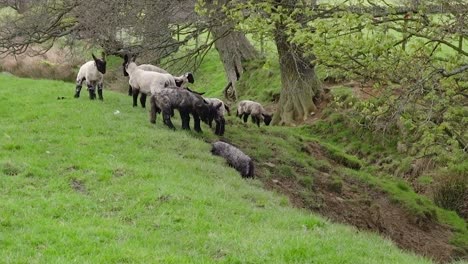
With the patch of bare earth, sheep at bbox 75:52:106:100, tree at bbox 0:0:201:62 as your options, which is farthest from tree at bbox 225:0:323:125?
sheep at bbox 75:52:106:100

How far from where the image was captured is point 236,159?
15.0 meters

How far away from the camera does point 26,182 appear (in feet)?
36.7

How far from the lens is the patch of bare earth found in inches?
580

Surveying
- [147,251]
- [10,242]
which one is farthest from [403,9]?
[10,242]

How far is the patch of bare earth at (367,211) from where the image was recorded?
48.3 feet

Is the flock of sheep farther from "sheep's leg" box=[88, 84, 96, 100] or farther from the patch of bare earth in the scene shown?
the patch of bare earth

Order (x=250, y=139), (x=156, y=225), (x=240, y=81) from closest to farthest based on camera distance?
(x=156, y=225) → (x=250, y=139) → (x=240, y=81)

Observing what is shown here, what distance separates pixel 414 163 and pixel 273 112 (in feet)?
26.5

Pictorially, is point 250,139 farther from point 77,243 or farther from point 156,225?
point 77,243

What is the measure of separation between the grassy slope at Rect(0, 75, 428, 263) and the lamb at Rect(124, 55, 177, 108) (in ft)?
4.73

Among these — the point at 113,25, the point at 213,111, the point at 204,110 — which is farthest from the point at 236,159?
the point at 113,25

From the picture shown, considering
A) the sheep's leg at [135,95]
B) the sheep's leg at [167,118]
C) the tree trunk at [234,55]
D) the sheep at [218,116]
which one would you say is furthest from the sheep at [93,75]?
the tree trunk at [234,55]

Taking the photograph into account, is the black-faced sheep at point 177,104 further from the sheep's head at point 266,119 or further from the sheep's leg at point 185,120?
the sheep's head at point 266,119

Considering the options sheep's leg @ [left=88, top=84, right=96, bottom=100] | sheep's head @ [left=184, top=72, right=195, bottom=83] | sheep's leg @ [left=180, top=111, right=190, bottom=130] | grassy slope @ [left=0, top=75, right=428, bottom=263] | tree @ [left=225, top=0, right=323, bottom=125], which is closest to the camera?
grassy slope @ [left=0, top=75, right=428, bottom=263]
